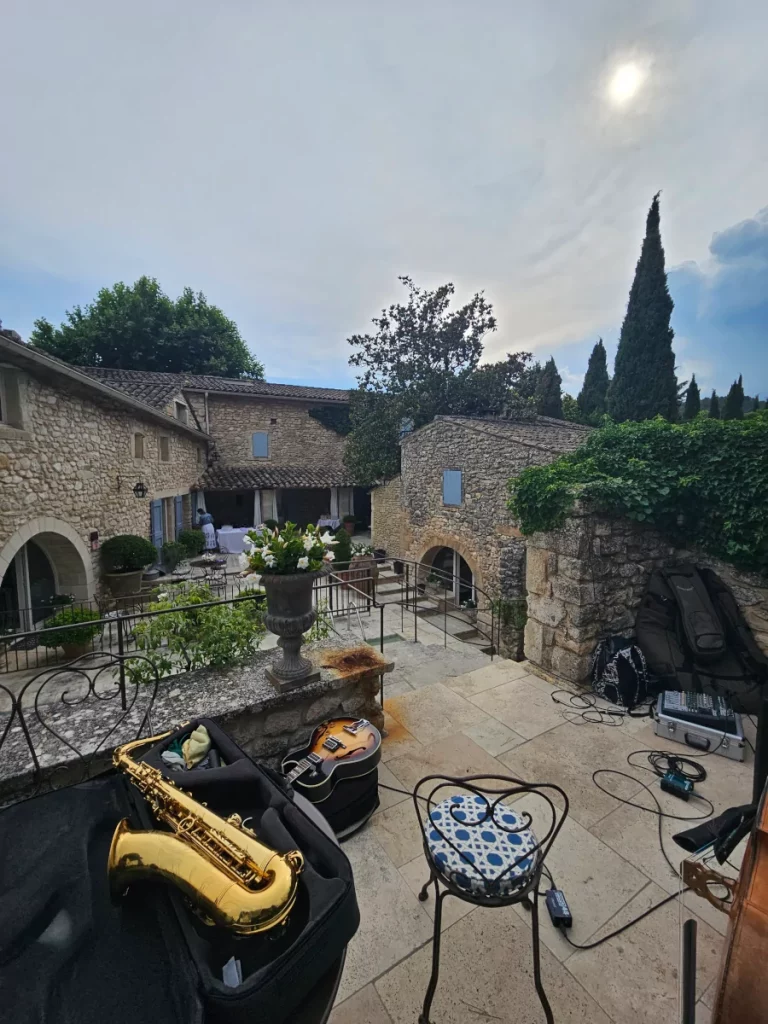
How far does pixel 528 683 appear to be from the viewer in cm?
411

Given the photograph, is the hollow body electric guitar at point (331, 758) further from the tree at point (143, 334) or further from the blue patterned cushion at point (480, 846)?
the tree at point (143, 334)

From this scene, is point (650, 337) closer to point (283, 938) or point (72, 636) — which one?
point (283, 938)

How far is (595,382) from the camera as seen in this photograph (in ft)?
74.7

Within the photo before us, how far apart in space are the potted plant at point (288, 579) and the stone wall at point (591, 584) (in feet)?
9.05

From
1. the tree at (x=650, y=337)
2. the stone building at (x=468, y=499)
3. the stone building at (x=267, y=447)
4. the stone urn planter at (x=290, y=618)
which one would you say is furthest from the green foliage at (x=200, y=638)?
the tree at (x=650, y=337)

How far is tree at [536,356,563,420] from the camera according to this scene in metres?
19.9

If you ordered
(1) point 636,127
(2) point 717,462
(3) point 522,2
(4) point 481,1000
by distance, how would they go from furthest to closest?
(1) point 636,127, (3) point 522,2, (2) point 717,462, (4) point 481,1000

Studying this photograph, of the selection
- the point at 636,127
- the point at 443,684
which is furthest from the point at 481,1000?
the point at 636,127

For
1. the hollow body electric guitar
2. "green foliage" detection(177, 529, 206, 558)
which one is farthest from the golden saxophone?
"green foliage" detection(177, 529, 206, 558)

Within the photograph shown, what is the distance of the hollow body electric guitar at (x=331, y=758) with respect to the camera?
2123 millimetres

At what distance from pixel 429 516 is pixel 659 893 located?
9932 mm

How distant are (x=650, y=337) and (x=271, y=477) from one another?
1554cm

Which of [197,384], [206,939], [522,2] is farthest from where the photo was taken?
[197,384]

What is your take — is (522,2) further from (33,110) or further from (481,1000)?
(481,1000)
